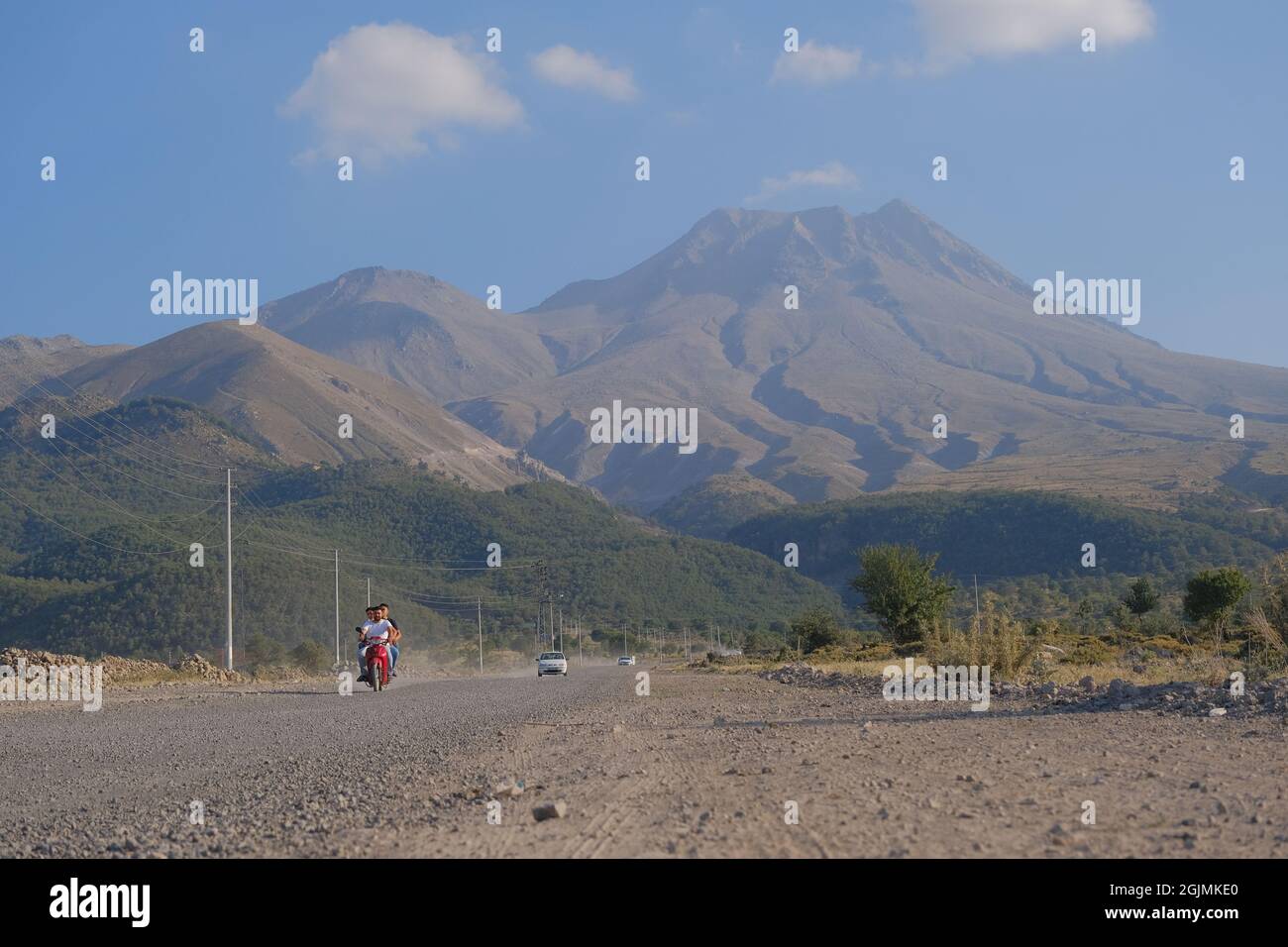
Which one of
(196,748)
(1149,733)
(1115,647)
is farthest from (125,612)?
(1149,733)

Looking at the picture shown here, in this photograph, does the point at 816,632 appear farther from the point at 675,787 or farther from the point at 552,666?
the point at 675,787

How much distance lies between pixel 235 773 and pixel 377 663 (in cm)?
1337

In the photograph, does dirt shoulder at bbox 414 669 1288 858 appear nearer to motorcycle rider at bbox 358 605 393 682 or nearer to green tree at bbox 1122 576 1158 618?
motorcycle rider at bbox 358 605 393 682

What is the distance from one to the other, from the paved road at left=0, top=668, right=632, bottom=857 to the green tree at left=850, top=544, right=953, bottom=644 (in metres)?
22.7

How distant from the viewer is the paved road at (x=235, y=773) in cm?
720

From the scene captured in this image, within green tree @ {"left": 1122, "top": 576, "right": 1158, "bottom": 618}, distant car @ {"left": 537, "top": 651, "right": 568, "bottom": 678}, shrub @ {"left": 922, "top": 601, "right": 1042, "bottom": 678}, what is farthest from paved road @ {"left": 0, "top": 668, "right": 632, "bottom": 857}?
green tree @ {"left": 1122, "top": 576, "right": 1158, "bottom": 618}

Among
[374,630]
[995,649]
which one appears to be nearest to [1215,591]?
[995,649]

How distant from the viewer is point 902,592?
41.2 metres

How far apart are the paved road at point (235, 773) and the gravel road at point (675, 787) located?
4 cm
